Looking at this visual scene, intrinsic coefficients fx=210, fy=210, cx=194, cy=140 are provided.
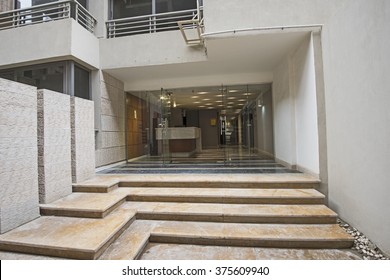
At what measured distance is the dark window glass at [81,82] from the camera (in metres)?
5.03

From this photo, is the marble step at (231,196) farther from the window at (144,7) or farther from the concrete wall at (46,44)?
the window at (144,7)

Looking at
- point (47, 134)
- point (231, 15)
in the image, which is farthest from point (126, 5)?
point (47, 134)

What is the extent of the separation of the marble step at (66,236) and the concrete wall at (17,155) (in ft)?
0.62

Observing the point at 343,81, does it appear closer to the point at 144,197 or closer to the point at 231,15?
the point at 231,15

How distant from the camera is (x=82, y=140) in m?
3.69

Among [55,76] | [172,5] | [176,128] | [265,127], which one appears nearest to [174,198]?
[55,76]

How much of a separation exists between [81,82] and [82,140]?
89.8 inches

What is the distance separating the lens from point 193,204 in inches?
121

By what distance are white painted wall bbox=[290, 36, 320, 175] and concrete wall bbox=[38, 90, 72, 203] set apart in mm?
4076

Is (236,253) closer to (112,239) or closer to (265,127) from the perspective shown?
(112,239)

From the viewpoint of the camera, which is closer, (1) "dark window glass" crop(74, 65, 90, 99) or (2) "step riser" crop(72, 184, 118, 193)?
(2) "step riser" crop(72, 184, 118, 193)

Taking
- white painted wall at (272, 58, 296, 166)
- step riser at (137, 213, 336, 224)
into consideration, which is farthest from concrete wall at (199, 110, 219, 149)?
step riser at (137, 213, 336, 224)

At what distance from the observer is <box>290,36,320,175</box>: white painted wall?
11.9ft

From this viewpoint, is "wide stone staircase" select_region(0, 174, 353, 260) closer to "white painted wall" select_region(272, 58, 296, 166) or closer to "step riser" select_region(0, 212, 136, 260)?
"step riser" select_region(0, 212, 136, 260)
